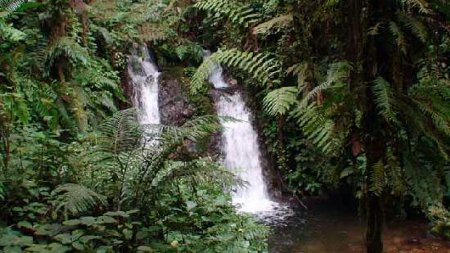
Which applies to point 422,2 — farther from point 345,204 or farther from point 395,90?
point 345,204

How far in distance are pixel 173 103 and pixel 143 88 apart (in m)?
0.58

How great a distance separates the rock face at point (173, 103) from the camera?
7672 mm

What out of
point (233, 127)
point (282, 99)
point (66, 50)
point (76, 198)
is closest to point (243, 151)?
point (233, 127)

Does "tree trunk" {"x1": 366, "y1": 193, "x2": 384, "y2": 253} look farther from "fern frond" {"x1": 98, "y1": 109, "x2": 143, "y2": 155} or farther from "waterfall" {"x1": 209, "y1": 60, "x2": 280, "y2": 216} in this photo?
"waterfall" {"x1": 209, "y1": 60, "x2": 280, "y2": 216}

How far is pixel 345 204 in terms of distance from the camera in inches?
286

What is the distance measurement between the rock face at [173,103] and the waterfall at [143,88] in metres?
0.10

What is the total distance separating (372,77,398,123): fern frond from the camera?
2305 millimetres

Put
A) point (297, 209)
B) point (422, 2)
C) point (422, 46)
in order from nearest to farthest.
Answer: point (422, 2), point (422, 46), point (297, 209)

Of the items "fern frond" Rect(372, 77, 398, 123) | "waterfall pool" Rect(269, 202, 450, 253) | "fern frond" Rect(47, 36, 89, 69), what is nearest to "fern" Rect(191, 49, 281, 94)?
"fern frond" Rect(47, 36, 89, 69)

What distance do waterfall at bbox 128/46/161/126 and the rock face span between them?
103mm

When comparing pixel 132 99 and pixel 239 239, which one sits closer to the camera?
pixel 239 239

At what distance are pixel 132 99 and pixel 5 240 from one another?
17.6ft

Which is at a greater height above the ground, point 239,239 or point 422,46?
point 422,46

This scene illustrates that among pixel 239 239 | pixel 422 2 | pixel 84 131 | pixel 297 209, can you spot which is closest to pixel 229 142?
pixel 297 209
